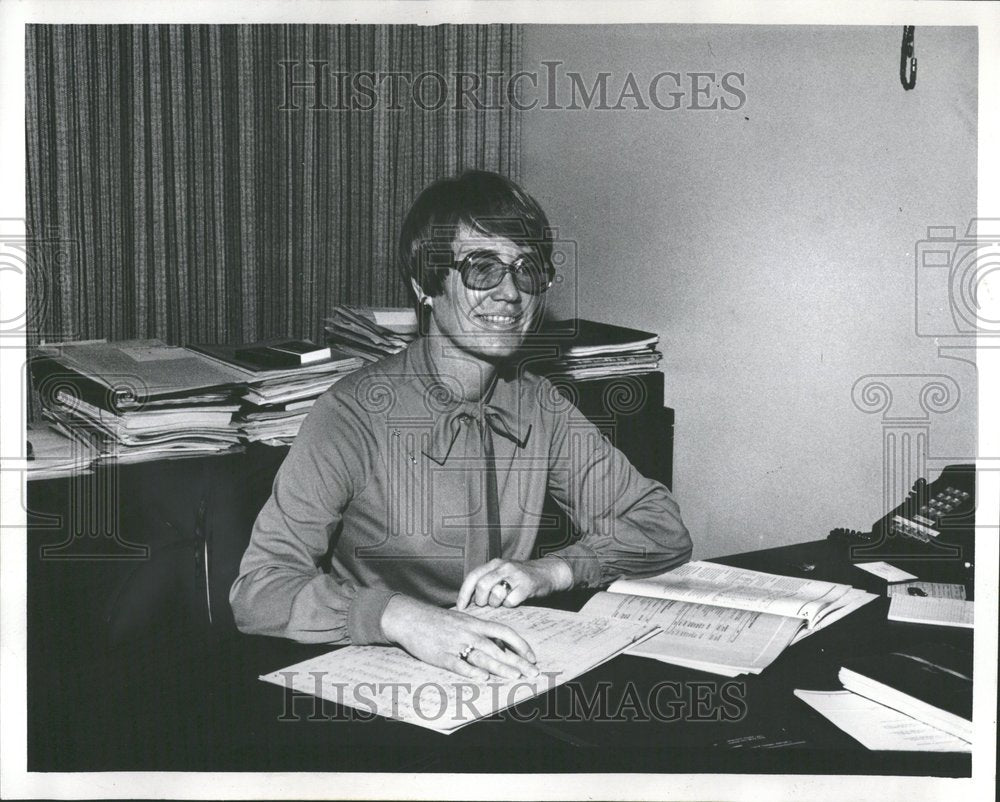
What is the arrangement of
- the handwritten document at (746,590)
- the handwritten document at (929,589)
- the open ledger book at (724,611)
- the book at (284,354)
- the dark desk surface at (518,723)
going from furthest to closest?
the book at (284,354), the handwritten document at (929,589), the handwritten document at (746,590), the open ledger book at (724,611), the dark desk surface at (518,723)

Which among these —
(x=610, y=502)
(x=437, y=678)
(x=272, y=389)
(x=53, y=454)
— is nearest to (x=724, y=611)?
(x=610, y=502)

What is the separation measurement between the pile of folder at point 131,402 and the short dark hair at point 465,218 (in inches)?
15.8

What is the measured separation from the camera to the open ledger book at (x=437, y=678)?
3.66 ft

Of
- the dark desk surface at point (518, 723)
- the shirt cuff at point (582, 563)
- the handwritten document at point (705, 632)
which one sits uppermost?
the shirt cuff at point (582, 563)

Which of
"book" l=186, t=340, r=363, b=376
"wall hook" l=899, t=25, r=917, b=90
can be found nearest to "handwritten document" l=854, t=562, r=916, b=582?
"wall hook" l=899, t=25, r=917, b=90

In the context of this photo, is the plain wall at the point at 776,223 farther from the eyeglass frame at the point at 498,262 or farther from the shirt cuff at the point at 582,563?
the shirt cuff at the point at 582,563

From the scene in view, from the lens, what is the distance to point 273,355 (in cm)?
159

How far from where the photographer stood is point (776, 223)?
1586 mm

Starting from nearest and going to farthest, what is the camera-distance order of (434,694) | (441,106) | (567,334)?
(434,694)
(441,106)
(567,334)

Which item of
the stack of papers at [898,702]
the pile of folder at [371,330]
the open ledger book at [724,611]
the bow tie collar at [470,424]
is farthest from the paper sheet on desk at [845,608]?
the pile of folder at [371,330]

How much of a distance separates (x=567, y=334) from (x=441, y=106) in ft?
1.53

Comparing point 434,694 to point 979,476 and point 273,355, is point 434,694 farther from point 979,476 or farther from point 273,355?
point 979,476

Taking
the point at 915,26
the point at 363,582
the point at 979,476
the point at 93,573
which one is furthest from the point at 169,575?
the point at 915,26

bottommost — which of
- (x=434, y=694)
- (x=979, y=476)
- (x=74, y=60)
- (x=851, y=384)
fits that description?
(x=434, y=694)
